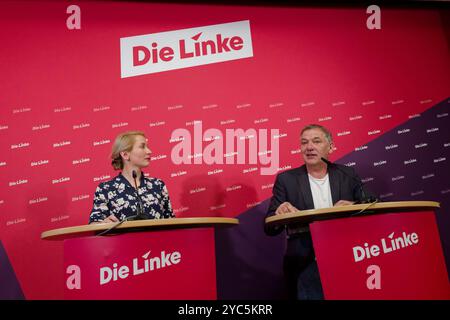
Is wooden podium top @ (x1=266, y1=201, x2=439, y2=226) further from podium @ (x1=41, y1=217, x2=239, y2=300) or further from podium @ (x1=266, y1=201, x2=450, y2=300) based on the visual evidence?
podium @ (x1=41, y1=217, x2=239, y2=300)

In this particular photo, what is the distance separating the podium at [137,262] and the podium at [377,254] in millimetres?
529

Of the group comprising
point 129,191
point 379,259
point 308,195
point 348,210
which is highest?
point 129,191

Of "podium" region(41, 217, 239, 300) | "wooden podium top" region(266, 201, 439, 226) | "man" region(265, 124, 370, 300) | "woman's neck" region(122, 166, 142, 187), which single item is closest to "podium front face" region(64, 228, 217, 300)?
"podium" region(41, 217, 239, 300)

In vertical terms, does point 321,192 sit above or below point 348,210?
above

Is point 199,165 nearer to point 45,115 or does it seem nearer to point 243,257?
point 243,257

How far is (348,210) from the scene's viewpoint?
2160mm

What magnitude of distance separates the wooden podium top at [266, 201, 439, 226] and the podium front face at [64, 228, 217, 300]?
0.49 metres

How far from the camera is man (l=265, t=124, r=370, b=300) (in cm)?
276

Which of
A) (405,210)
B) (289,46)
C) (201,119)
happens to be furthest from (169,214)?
(289,46)

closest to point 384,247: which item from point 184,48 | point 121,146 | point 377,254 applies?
point 377,254

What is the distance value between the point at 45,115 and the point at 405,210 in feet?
9.26

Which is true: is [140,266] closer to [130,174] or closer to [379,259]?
[130,174]

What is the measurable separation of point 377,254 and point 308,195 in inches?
30.7

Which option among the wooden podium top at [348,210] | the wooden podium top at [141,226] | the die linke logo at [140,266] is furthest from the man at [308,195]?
the die linke logo at [140,266]
